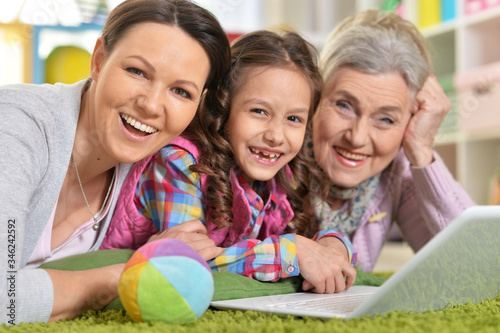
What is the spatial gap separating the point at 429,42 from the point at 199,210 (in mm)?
1385

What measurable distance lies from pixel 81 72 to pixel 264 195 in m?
0.97

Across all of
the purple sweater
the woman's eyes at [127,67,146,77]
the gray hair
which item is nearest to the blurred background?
the gray hair

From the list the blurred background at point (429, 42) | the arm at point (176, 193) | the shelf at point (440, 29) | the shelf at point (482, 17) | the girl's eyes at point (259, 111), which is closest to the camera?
the arm at point (176, 193)

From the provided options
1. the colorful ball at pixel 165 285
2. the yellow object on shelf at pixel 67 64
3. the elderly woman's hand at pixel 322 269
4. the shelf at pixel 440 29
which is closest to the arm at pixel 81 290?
the colorful ball at pixel 165 285

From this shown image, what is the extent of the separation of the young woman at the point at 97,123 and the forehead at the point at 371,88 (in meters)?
0.39

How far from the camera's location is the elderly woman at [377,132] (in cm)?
147

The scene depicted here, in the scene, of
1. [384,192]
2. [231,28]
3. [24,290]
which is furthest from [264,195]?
Result: [231,28]

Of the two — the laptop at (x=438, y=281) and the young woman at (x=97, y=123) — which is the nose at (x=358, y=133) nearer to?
Answer: the young woman at (x=97, y=123)

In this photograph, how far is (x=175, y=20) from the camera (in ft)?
3.63

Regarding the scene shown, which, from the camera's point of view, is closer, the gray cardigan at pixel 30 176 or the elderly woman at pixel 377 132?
the gray cardigan at pixel 30 176

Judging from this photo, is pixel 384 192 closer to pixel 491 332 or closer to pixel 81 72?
pixel 491 332

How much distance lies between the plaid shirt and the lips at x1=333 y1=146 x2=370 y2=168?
0.24 m

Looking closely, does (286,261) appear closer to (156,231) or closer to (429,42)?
(156,231)

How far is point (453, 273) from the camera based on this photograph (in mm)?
788
